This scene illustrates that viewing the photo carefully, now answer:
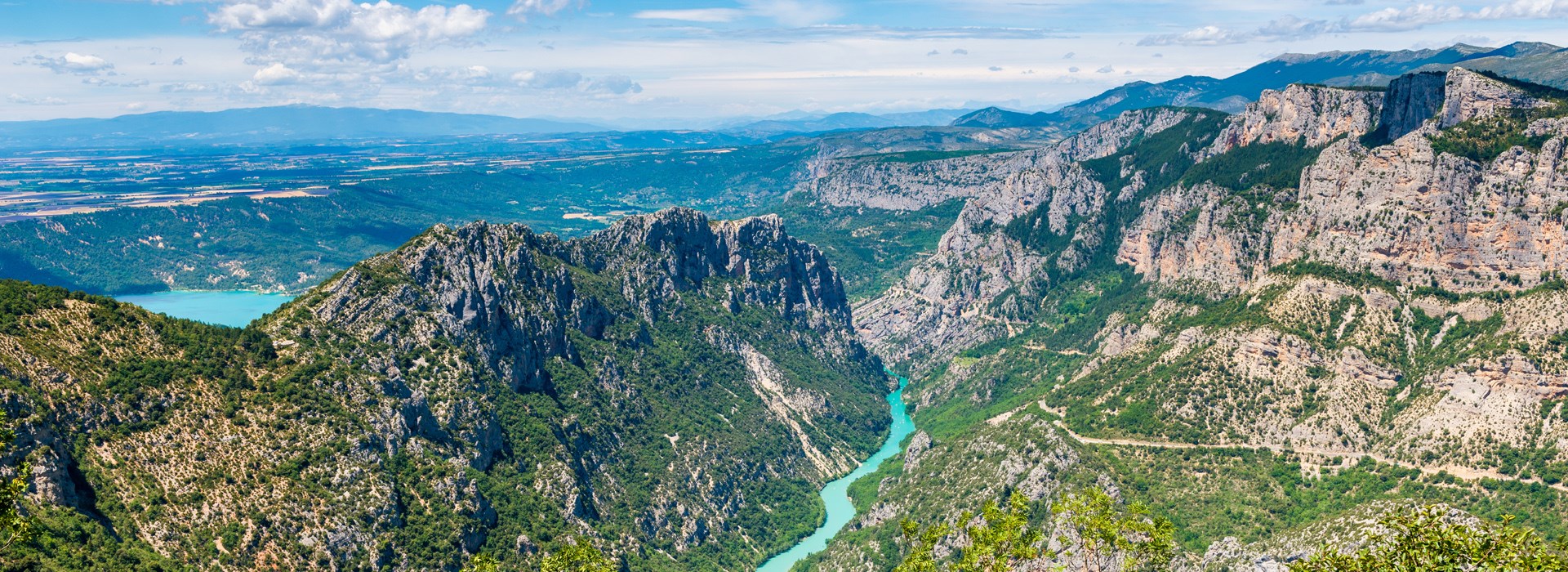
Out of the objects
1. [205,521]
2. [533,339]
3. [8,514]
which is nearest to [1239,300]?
[533,339]

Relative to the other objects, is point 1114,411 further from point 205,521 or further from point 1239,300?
point 205,521

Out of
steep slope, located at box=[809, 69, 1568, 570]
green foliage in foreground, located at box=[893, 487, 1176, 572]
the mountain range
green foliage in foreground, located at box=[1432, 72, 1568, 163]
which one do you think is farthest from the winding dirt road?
green foliage in foreground, located at box=[893, 487, 1176, 572]

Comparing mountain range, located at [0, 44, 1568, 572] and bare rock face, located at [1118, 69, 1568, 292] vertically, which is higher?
bare rock face, located at [1118, 69, 1568, 292]

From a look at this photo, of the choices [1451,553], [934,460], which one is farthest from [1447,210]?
[1451,553]

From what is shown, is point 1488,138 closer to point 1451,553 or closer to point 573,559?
point 1451,553

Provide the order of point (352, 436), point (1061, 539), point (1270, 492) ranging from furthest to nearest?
point (1270, 492) → point (352, 436) → point (1061, 539)

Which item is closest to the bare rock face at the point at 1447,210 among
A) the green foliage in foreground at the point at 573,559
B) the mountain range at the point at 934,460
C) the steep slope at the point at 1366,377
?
the steep slope at the point at 1366,377

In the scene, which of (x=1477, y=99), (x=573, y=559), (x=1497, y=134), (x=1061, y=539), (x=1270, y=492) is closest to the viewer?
(x=1061, y=539)

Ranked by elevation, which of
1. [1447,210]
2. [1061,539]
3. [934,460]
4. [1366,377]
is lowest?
[934,460]

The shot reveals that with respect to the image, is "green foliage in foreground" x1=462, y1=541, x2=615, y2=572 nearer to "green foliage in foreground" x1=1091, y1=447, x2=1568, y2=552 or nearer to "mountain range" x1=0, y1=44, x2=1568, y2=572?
"mountain range" x1=0, y1=44, x2=1568, y2=572
